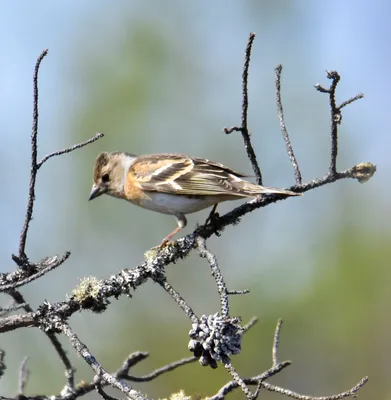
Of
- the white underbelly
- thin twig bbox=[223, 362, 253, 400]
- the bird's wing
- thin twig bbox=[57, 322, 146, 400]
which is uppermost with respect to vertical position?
the bird's wing

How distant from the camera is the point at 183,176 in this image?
5.48m

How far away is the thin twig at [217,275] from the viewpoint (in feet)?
9.29

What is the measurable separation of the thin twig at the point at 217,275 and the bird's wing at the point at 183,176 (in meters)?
1.23

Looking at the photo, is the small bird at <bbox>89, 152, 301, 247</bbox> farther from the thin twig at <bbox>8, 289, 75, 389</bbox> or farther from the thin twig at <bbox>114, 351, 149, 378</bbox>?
the thin twig at <bbox>8, 289, 75, 389</bbox>

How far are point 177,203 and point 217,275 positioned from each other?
2230mm

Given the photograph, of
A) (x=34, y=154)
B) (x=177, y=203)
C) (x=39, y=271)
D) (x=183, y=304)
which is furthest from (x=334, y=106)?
(x=177, y=203)

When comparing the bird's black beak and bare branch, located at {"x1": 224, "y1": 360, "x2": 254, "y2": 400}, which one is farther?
the bird's black beak

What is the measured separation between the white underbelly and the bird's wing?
4 cm

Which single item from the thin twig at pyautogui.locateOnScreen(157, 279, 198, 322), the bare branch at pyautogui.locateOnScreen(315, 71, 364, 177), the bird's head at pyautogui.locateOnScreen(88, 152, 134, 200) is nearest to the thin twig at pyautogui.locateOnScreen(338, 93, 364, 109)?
the bare branch at pyautogui.locateOnScreen(315, 71, 364, 177)

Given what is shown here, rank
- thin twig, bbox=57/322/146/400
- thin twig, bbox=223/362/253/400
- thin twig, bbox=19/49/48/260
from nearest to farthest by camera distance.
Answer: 1. thin twig, bbox=223/362/253/400
2. thin twig, bbox=57/322/146/400
3. thin twig, bbox=19/49/48/260

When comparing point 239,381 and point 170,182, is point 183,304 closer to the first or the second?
point 239,381

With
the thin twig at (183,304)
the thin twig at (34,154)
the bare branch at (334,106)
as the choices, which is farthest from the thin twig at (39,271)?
the bare branch at (334,106)

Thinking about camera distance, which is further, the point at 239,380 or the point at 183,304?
the point at 183,304

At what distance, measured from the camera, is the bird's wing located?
5.14 meters
